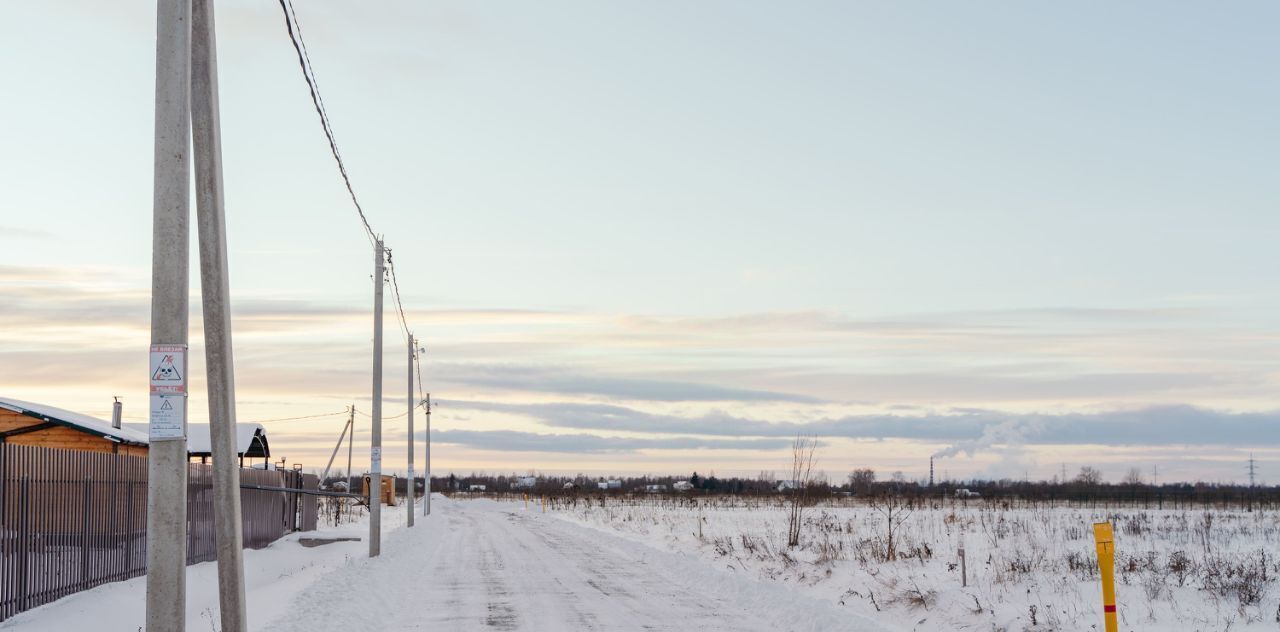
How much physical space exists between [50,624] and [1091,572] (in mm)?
15345

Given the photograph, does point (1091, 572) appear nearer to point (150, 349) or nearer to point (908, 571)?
point (908, 571)

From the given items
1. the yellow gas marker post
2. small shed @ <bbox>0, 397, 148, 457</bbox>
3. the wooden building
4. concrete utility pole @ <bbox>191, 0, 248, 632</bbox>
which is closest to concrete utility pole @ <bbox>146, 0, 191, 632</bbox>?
concrete utility pole @ <bbox>191, 0, 248, 632</bbox>

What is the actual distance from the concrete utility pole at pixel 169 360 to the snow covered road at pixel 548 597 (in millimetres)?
5601

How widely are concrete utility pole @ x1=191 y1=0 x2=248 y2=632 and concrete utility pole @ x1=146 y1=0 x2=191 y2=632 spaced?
82 centimetres

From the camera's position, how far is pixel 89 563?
17.4 m

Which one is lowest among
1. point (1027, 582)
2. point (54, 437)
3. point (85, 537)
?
point (1027, 582)

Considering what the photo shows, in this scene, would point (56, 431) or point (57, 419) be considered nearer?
point (57, 419)

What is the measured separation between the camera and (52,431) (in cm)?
2777

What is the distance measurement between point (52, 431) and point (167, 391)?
22982 mm

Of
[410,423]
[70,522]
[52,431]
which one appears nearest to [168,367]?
[70,522]

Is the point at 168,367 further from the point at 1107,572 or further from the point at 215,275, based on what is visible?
the point at 1107,572

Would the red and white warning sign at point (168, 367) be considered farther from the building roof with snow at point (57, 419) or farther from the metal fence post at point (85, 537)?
the building roof with snow at point (57, 419)

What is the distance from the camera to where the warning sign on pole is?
7.88 metres

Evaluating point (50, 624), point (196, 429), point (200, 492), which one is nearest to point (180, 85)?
point (50, 624)
